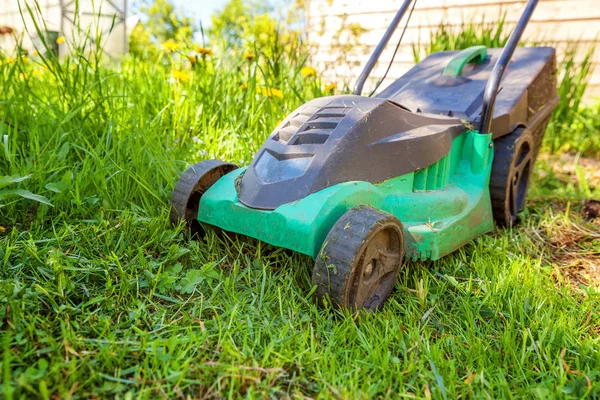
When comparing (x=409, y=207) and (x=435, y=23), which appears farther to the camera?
(x=435, y=23)

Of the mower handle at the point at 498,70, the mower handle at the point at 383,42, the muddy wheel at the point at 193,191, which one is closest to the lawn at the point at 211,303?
the muddy wheel at the point at 193,191

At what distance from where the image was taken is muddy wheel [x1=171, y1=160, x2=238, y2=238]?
66.3 inches

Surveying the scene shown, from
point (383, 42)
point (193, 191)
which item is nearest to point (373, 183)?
point (193, 191)

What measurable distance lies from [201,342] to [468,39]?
3169mm

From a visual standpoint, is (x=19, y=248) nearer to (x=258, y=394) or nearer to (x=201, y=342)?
(x=201, y=342)

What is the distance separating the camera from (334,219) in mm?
1410

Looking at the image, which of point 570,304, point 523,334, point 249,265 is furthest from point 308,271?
point 570,304

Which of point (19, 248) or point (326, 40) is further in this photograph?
point (326, 40)

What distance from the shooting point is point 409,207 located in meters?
1.63

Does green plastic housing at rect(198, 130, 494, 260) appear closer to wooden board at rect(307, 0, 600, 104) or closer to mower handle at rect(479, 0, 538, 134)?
mower handle at rect(479, 0, 538, 134)

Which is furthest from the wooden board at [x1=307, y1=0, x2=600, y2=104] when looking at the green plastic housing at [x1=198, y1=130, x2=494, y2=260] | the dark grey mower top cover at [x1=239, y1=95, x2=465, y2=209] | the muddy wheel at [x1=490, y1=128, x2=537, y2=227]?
the dark grey mower top cover at [x1=239, y1=95, x2=465, y2=209]

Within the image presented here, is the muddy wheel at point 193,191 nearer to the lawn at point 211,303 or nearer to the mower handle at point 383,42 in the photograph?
the lawn at point 211,303

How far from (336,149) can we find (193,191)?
0.50 m

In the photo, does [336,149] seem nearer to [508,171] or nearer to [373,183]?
[373,183]
